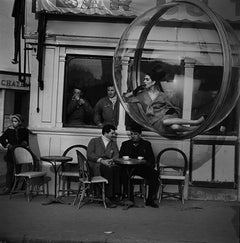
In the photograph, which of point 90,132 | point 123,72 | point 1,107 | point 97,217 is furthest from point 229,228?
point 1,107

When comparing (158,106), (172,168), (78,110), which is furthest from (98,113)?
(158,106)

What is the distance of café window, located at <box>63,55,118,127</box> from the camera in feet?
30.4

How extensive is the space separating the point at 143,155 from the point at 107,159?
0.62m

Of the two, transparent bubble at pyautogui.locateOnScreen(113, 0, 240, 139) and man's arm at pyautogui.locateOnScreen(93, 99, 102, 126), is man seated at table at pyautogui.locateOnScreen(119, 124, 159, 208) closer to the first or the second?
man's arm at pyautogui.locateOnScreen(93, 99, 102, 126)

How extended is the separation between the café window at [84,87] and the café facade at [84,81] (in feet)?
0.06

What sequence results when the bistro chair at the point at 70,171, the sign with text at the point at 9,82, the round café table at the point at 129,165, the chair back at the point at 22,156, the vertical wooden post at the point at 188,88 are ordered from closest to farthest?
the vertical wooden post at the point at 188,88
the round café table at the point at 129,165
the chair back at the point at 22,156
the bistro chair at the point at 70,171
the sign with text at the point at 9,82

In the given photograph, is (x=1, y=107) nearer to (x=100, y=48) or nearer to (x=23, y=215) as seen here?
(x=100, y=48)

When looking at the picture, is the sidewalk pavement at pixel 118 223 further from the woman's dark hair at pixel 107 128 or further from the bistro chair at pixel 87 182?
the woman's dark hair at pixel 107 128

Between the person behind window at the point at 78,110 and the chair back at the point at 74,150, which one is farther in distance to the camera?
the person behind window at the point at 78,110

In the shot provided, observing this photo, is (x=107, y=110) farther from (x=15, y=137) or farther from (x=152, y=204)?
(x=152, y=204)

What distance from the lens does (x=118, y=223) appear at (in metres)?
7.00

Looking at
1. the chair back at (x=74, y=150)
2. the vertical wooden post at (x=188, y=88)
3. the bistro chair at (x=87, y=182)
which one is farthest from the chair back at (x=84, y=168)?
the vertical wooden post at (x=188, y=88)

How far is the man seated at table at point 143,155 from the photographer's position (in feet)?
27.5

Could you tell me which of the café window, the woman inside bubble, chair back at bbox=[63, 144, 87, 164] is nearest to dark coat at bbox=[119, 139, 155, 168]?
chair back at bbox=[63, 144, 87, 164]
